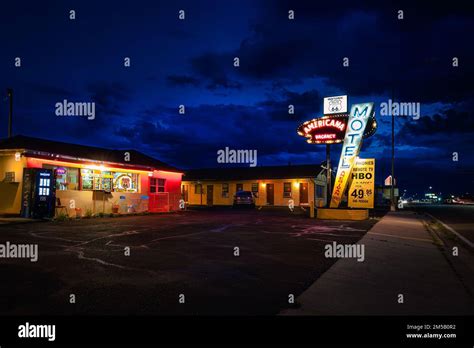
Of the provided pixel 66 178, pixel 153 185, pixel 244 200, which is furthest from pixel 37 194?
pixel 244 200

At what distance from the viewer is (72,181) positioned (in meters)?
22.8

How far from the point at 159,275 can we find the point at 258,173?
38.1 meters

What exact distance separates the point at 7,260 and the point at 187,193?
39.4m

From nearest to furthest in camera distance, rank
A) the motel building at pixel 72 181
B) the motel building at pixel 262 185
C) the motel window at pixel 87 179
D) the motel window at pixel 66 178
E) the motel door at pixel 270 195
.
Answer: the motel building at pixel 72 181, the motel window at pixel 66 178, the motel window at pixel 87 179, the motel building at pixel 262 185, the motel door at pixel 270 195

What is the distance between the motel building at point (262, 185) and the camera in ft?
133

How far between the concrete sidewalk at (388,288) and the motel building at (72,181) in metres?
16.1

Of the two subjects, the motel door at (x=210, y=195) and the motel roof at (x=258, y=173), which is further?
the motel door at (x=210, y=195)

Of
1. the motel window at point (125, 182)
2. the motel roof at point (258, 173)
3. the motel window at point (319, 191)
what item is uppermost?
the motel roof at point (258, 173)

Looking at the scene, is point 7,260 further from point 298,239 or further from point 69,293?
point 298,239

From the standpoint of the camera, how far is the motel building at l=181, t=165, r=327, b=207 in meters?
40.6

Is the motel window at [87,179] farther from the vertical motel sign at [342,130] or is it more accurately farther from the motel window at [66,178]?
the vertical motel sign at [342,130]

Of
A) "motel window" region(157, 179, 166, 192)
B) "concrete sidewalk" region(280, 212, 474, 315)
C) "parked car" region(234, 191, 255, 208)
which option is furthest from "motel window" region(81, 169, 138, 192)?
"concrete sidewalk" region(280, 212, 474, 315)

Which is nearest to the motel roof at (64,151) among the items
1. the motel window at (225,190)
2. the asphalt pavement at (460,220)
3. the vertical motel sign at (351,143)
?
the vertical motel sign at (351,143)

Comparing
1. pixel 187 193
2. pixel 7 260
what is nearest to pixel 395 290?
pixel 7 260
